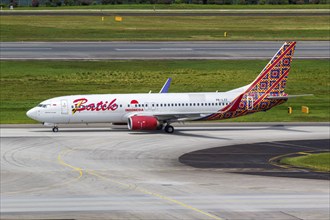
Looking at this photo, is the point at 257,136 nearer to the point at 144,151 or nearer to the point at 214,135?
the point at 214,135

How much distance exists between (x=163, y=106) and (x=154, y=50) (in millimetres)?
50178

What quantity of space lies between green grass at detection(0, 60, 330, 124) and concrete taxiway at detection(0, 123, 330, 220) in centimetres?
1442

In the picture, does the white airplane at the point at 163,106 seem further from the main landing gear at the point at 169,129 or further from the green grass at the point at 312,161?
the green grass at the point at 312,161

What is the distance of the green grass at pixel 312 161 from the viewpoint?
5712cm

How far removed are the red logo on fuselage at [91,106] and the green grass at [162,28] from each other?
215ft

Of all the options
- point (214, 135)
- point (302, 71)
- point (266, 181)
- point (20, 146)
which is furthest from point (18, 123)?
point (302, 71)

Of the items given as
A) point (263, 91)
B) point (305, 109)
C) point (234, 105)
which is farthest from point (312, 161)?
point (305, 109)

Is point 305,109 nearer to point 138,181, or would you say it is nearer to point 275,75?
point 275,75


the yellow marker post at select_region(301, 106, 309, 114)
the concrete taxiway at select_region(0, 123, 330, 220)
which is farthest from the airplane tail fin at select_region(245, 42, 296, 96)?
the yellow marker post at select_region(301, 106, 309, 114)

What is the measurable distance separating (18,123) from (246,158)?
27030mm

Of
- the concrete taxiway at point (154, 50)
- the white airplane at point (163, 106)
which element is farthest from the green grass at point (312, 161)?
the concrete taxiway at point (154, 50)

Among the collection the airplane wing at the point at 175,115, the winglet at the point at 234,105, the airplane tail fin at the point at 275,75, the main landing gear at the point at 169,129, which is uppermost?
the airplane tail fin at the point at 275,75

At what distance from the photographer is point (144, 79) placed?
335 ft

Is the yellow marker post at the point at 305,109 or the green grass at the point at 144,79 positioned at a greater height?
the green grass at the point at 144,79
